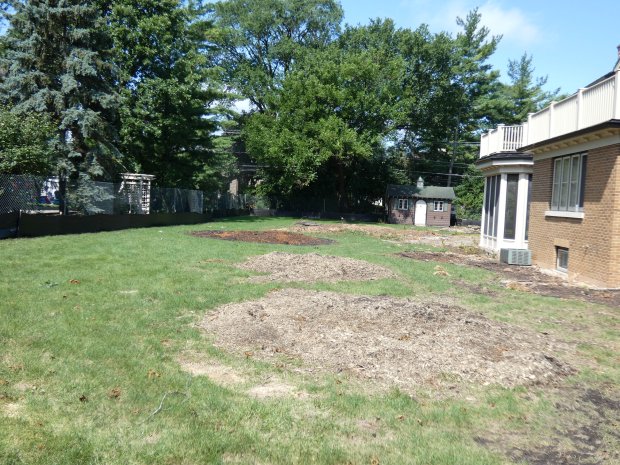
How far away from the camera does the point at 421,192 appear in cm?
4700

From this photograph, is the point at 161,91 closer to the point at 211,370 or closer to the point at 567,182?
the point at 567,182

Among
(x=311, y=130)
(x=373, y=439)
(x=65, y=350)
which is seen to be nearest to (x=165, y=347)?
(x=65, y=350)

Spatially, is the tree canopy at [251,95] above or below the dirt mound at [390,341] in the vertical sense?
above

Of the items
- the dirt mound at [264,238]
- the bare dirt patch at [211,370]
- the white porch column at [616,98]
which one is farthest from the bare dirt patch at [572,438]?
the dirt mound at [264,238]

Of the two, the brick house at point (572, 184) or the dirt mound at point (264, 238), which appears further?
the dirt mound at point (264, 238)

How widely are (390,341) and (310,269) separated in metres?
5.81

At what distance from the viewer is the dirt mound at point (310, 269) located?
11.3 meters

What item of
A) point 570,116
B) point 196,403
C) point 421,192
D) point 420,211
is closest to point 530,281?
point 570,116

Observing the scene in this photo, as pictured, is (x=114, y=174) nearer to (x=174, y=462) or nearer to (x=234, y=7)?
(x=174, y=462)

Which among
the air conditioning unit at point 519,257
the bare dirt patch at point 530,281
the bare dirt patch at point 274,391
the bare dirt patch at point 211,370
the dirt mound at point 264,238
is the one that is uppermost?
the air conditioning unit at point 519,257

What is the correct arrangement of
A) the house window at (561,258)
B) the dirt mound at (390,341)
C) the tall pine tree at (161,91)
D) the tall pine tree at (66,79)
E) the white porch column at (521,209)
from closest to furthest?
1. the dirt mound at (390,341)
2. the house window at (561,258)
3. the white porch column at (521,209)
4. the tall pine tree at (66,79)
5. the tall pine tree at (161,91)

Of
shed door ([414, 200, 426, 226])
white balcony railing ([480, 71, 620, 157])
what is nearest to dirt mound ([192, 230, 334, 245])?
white balcony railing ([480, 71, 620, 157])

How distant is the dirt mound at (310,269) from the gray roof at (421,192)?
34.9 m

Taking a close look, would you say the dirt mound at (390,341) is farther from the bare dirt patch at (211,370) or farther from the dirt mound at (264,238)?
the dirt mound at (264,238)
